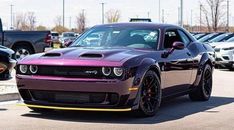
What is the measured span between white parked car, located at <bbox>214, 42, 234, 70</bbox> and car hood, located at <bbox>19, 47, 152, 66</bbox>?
1173 centimetres

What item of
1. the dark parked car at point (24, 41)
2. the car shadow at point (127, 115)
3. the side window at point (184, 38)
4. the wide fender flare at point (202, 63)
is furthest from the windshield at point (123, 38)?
the dark parked car at point (24, 41)

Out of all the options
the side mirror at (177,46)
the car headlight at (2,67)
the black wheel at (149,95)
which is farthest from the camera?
the car headlight at (2,67)

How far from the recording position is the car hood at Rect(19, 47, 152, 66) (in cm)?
752

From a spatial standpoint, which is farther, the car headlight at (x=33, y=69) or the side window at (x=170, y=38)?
the side window at (x=170, y=38)

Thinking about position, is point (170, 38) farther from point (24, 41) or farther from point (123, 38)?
point (24, 41)

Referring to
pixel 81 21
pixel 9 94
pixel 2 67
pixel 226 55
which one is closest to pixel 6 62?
pixel 2 67

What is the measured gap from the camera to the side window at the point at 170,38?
9195mm

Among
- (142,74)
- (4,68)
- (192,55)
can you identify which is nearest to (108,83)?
(142,74)

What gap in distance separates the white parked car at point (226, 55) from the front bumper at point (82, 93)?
12.4 m

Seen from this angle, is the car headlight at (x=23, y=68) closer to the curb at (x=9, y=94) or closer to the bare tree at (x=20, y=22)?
the curb at (x=9, y=94)

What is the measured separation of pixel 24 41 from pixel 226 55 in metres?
7.80

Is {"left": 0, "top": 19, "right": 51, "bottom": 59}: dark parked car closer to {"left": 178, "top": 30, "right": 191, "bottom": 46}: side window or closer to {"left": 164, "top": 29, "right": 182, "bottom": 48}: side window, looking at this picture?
{"left": 178, "top": 30, "right": 191, "bottom": 46}: side window

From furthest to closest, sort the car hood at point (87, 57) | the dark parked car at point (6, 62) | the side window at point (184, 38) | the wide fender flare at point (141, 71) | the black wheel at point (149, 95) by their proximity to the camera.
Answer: the dark parked car at point (6, 62)
the side window at point (184, 38)
the black wheel at point (149, 95)
the wide fender flare at point (141, 71)
the car hood at point (87, 57)

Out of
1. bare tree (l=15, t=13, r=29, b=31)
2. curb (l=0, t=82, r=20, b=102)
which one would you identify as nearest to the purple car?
curb (l=0, t=82, r=20, b=102)
